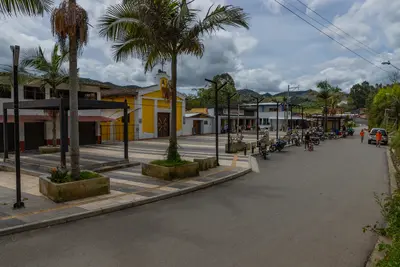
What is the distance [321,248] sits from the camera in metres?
4.97

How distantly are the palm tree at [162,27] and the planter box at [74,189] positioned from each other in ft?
10.1

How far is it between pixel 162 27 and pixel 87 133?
1662 cm

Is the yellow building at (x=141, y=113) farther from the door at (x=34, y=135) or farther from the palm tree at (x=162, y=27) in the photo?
the palm tree at (x=162, y=27)

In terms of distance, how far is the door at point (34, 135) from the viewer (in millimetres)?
20094

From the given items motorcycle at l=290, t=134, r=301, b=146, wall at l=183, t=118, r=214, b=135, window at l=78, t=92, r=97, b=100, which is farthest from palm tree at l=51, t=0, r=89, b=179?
wall at l=183, t=118, r=214, b=135

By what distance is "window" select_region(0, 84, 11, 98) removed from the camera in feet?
56.5

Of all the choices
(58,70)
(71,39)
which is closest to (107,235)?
(71,39)

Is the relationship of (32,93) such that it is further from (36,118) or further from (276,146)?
(276,146)

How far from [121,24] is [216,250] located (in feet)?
26.1

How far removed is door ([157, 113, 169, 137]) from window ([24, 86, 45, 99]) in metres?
14.2

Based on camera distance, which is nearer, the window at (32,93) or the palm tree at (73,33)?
the palm tree at (73,33)

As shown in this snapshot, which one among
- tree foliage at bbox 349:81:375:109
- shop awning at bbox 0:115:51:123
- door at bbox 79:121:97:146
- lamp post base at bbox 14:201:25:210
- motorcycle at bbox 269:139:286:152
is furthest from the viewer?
tree foliage at bbox 349:81:375:109

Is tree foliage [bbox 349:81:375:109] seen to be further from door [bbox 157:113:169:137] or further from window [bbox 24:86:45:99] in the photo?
window [bbox 24:86:45:99]

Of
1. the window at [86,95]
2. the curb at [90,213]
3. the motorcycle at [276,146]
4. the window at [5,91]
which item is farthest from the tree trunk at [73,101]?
the window at [86,95]
